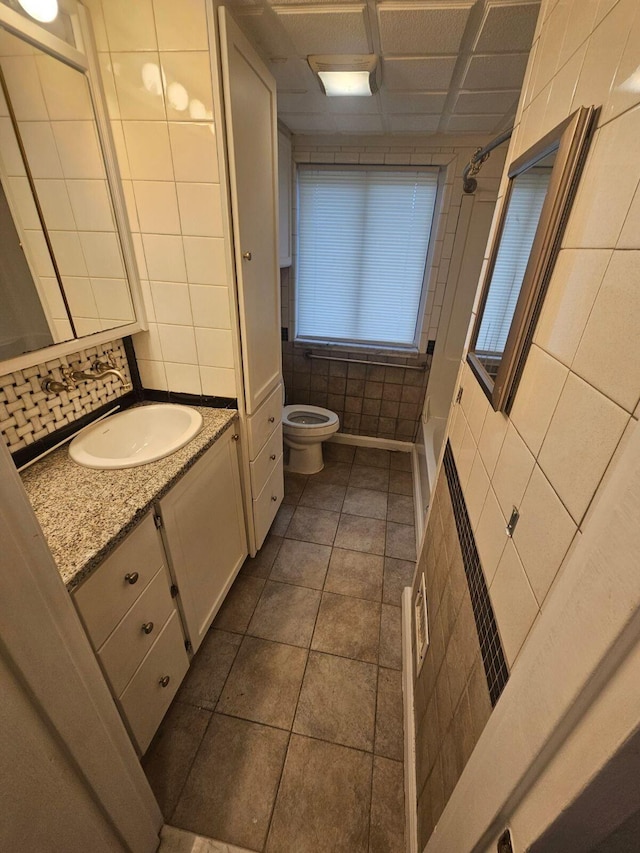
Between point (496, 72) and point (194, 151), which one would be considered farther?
point (496, 72)

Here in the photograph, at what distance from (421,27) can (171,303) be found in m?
1.26

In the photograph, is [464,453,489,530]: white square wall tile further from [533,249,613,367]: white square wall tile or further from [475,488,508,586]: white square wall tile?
[533,249,613,367]: white square wall tile

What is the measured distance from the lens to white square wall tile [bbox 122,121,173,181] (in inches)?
45.5

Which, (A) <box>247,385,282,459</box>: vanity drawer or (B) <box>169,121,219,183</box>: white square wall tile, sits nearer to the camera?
(B) <box>169,121,219,183</box>: white square wall tile

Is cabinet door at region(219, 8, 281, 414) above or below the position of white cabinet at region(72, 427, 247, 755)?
above

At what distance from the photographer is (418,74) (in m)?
1.43

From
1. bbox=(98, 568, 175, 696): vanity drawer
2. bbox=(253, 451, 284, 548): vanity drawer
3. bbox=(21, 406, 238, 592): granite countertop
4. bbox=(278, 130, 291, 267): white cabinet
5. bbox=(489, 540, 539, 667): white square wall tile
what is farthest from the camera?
bbox=(278, 130, 291, 267): white cabinet

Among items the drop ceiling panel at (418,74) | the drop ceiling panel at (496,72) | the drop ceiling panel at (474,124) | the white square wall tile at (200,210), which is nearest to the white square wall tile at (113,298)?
the white square wall tile at (200,210)

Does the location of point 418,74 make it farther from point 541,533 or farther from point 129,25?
point 541,533

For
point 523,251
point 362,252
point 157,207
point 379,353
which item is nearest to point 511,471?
point 523,251

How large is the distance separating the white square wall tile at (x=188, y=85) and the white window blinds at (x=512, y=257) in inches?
37.8

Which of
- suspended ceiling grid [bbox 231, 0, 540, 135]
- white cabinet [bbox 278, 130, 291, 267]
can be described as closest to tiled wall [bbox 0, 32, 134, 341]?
suspended ceiling grid [bbox 231, 0, 540, 135]

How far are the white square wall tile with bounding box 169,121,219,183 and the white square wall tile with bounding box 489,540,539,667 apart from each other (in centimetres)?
138

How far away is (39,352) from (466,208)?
2496mm
